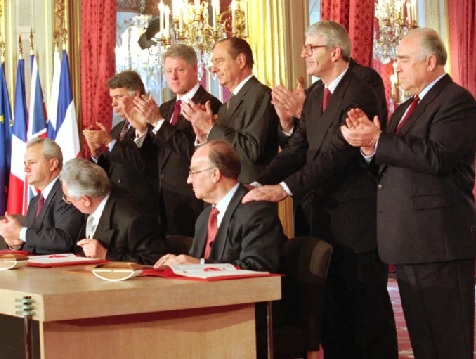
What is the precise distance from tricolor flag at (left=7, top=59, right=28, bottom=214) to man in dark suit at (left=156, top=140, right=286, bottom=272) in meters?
4.10

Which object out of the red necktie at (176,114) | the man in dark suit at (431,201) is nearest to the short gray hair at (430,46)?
the man in dark suit at (431,201)

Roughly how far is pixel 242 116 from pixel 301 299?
1319 mm

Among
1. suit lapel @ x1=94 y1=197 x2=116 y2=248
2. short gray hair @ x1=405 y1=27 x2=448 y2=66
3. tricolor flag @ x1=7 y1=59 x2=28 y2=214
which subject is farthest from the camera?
tricolor flag @ x1=7 y1=59 x2=28 y2=214

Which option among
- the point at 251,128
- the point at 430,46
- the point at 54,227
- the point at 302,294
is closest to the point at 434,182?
the point at 430,46

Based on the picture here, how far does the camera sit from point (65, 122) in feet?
24.8

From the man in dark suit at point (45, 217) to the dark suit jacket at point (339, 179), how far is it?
4.52ft

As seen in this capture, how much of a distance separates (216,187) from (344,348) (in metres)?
1.06

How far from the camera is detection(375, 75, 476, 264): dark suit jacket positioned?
376cm

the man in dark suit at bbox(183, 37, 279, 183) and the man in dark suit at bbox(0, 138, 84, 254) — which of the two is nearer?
the man in dark suit at bbox(183, 37, 279, 183)

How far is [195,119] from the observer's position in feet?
15.9

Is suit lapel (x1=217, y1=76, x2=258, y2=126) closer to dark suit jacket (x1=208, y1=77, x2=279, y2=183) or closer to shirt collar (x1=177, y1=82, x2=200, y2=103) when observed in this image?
dark suit jacket (x1=208, y1=77, x2=279, y2=183)

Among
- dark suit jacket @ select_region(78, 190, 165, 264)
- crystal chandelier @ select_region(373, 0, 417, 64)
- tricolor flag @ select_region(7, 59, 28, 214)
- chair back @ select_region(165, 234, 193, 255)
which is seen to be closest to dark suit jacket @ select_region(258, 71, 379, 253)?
chair back @ select_region(165, 234, 193, 255)

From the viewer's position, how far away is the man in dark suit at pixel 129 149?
544 cm

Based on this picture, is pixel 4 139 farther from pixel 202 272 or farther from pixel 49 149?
pixel 202 272
